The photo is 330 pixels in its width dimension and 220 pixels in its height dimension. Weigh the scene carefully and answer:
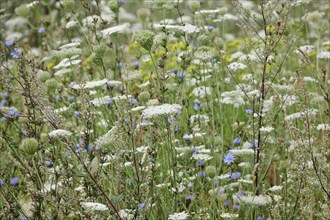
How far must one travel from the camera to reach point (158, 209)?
307 centimetres

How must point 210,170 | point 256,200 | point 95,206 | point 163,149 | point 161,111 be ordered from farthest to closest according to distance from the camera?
1. point 163,149
2. point 210,170
3. point 256,200
4. point 161,111
5. point 95,206

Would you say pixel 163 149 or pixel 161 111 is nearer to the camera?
pixel 161 111

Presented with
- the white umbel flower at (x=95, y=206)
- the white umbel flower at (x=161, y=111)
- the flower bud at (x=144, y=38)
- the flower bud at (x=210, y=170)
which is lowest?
the flower bud at (x=210, y=170)

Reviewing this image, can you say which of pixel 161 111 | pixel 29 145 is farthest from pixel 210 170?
pixel 29 145

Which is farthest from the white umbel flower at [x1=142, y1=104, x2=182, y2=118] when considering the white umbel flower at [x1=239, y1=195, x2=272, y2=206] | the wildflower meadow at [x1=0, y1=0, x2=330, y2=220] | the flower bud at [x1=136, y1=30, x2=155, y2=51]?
the white umbel flower at [x1=239, y1=195, x2=272, y2=206]

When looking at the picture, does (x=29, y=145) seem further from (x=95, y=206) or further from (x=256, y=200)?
(x=256, y=200)

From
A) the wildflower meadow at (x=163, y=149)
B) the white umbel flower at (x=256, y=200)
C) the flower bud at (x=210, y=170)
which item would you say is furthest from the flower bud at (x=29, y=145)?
the white umbel flower at (x=256, y=200)

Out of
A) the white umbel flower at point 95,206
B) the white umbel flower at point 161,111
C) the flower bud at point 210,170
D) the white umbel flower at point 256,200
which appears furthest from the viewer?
the flower bud at point 210,170

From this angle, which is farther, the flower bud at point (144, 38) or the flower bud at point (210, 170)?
the flower bud at point (210, 170)

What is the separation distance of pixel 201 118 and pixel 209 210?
83 centimetres

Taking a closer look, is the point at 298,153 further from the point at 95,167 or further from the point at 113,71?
the point at 113,71

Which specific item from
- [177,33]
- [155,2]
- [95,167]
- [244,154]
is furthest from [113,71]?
[95,167]

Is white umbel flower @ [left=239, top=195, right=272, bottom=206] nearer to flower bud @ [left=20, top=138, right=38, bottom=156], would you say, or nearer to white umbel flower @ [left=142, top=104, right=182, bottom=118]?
white umbel flower @ [left=142, top=104, right=182, bottom=118]

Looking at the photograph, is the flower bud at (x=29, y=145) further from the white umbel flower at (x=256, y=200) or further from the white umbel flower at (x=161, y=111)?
the white umbel flower at (x=256, y=200)
